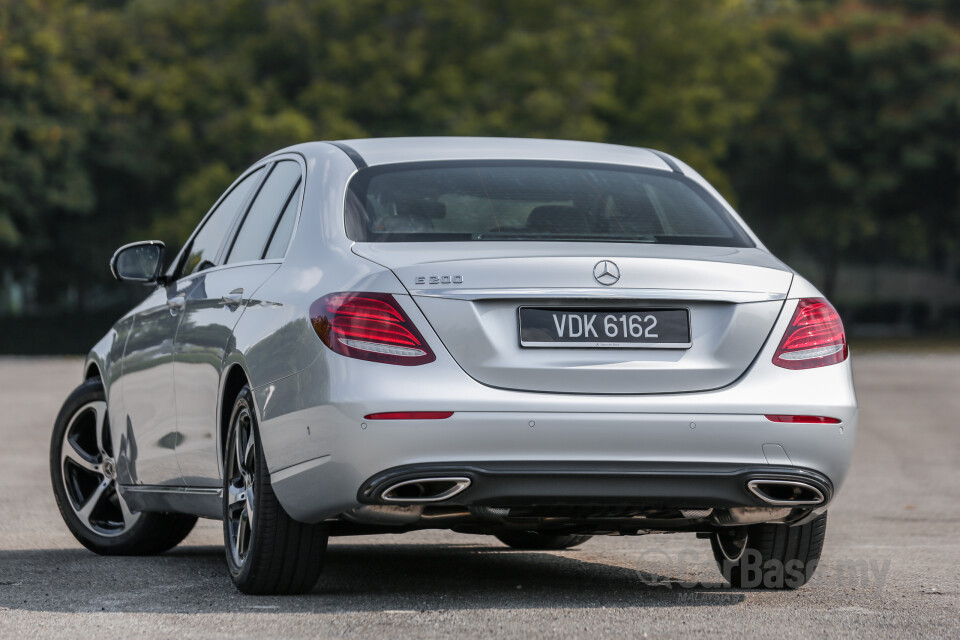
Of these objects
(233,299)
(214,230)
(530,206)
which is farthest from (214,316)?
(530,206)

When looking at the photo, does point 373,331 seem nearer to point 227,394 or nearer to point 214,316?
point 227,394

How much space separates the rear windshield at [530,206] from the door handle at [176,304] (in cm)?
117

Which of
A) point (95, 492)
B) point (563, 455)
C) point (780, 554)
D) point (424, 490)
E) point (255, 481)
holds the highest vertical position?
point (563, 455)

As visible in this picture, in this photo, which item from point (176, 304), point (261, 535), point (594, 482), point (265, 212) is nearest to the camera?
point (594, 482)

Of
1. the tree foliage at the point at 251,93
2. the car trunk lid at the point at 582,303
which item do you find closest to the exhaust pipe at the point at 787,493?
the car trunk lid at the point at 582,303

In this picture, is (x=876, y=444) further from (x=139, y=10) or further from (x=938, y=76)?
(x=938, y=76)

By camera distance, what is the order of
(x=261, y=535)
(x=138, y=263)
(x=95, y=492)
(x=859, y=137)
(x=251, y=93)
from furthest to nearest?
(x=859, y=137)
(x=251, y=93)
(x=95, y=492)
(x=138, y=263)
(x=261, y=535)

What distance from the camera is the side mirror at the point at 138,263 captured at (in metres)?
7.43

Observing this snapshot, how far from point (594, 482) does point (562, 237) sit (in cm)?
91

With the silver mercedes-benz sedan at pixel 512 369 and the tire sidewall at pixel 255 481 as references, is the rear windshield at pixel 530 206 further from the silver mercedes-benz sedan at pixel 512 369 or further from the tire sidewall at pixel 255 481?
the tire sidewall at pixel 255 481

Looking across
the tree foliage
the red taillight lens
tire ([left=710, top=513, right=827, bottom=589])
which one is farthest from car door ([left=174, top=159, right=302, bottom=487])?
the tree foliage

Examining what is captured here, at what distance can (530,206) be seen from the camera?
237 inches

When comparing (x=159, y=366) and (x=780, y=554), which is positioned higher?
(x=159, y=366)

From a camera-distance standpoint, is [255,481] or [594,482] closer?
[594,482]
